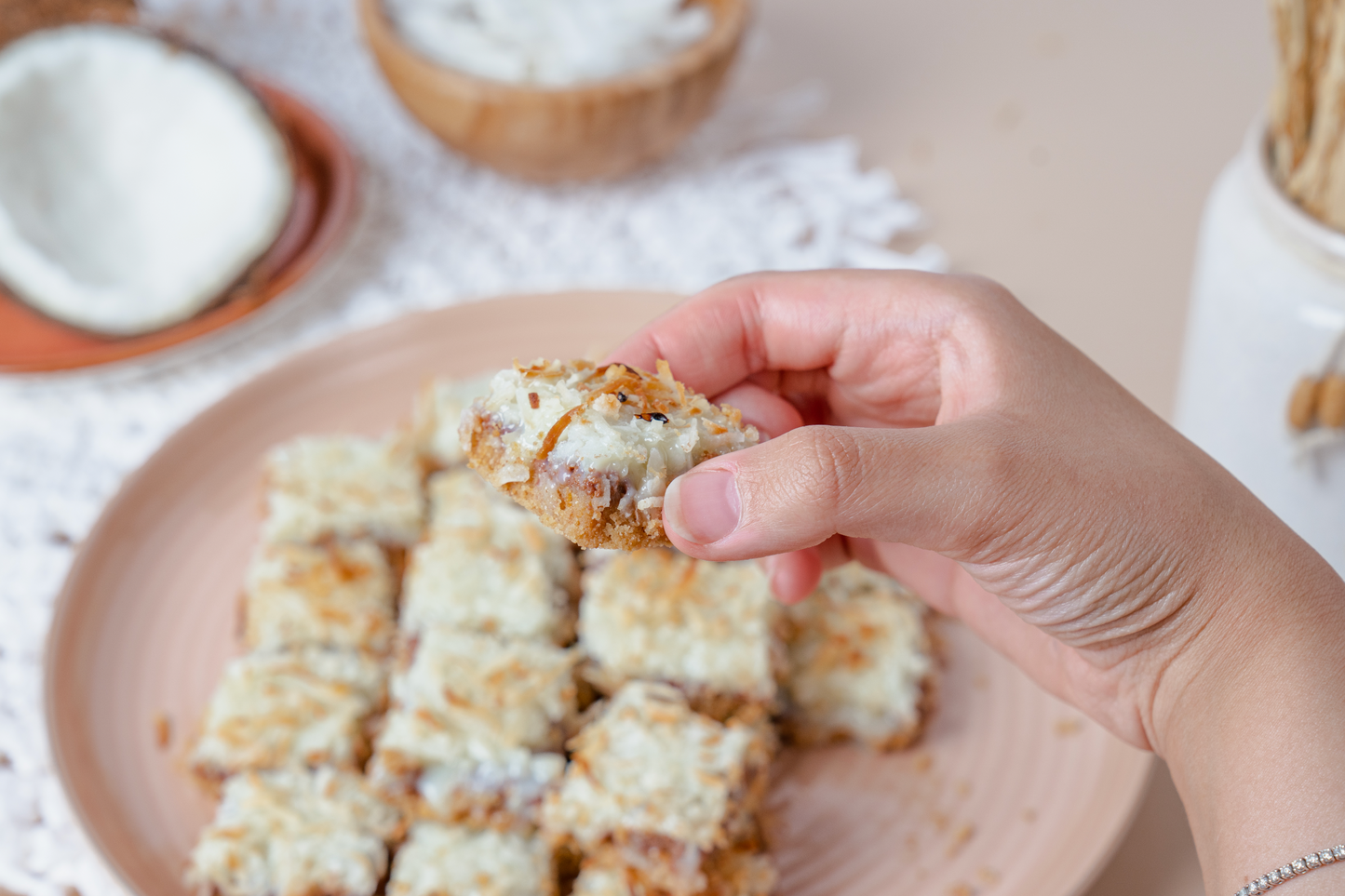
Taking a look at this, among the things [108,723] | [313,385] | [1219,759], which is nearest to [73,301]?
[313,385]

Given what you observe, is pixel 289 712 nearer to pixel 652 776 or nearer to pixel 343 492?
pixel 343 492

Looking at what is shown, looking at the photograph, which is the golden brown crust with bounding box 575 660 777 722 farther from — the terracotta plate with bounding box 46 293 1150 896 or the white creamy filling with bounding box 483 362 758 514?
the white creamy filling with bounding box 483 362 758 514

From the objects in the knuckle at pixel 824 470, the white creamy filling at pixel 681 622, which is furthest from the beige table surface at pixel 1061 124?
the knuckle at pixel 824 470

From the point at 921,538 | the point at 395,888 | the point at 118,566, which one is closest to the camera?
the point at 921,538

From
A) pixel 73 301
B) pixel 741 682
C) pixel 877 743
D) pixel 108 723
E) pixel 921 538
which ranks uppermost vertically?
pixel 73 301

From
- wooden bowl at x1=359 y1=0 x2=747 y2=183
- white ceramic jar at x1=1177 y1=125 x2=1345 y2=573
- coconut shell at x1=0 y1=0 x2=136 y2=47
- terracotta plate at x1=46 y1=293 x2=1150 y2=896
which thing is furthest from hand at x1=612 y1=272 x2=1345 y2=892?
coconut shell at x1=0 y1=0 x2=136 y2=47

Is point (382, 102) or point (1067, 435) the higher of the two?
point (382, 102)

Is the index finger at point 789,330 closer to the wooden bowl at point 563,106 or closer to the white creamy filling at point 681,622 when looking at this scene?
the white creamy filling at point 681,622

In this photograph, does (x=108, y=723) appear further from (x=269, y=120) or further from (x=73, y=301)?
(x=269, y=120)
